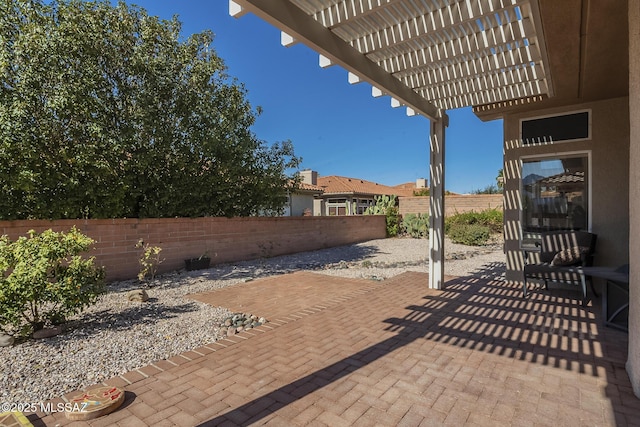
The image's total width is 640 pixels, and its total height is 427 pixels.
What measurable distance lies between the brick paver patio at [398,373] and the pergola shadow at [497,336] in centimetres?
1

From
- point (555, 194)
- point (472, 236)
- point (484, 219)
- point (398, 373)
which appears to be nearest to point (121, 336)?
point (398, 373)

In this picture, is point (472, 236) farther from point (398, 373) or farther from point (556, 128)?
point (398, 373)

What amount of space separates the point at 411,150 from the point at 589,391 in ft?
84.1

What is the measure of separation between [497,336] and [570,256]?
2801mm

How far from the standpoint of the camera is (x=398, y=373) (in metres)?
3.04

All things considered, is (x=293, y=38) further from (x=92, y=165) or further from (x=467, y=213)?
(x=467, y=213)

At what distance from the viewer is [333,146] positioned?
30.9m

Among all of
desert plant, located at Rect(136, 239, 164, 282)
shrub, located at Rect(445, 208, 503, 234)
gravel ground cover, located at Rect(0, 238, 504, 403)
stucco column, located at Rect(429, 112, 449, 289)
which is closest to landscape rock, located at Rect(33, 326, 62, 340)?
gravel ground cover, located at Rect(0, 238, 504, 403)

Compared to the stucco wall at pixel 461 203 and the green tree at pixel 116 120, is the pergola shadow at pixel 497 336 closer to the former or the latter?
the green tree at pixel 116 120

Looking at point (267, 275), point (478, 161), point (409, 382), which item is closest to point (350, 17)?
point (409, 382)

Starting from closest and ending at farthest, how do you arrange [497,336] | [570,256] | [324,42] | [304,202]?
[324,42], [497,336], [570,256], [304,202]

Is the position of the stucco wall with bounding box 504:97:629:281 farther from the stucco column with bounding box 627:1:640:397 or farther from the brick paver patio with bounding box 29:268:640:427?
the stucco column with bounding box 627:1:640:397

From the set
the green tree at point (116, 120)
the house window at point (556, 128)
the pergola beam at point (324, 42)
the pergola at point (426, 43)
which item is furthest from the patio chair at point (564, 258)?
the green tree at point (116, 120)

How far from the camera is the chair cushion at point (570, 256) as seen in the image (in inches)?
220
